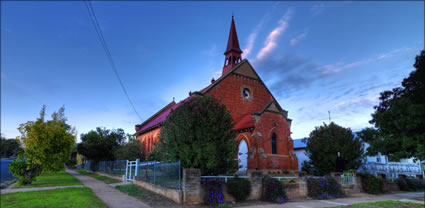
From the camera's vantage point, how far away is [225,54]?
114ft

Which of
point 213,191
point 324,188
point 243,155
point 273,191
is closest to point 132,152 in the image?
point 243,155

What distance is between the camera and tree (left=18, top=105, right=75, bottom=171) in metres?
18.7

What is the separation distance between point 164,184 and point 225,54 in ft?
83.6

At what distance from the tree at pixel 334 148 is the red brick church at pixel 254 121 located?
2831 mm

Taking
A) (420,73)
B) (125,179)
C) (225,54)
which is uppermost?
(225,54)

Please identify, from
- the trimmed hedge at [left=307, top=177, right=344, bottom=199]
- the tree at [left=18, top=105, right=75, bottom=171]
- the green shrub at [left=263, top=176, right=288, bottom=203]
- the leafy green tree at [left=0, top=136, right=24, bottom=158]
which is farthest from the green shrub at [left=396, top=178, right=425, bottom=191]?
the leafy green tree at [left=0, top=136, right=24, bottom=158]

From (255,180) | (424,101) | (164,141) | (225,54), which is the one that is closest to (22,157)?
(164,141)

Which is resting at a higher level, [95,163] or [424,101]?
[424,101]

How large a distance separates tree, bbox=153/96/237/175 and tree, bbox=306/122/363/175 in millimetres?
13353

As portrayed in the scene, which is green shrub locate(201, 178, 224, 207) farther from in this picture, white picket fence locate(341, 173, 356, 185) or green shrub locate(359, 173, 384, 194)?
green shrub locate(359, 173, 384, 194)

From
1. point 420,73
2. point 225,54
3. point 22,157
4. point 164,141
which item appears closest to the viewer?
point 164,141

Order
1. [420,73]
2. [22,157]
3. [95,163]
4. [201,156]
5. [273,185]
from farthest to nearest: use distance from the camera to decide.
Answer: [95,163] < [22,157] < [420,73] < [273,185] < [201,156]

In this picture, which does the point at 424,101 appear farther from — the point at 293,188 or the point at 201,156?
the point at 201,156

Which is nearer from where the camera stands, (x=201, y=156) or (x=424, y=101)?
(x=201, y=156)
